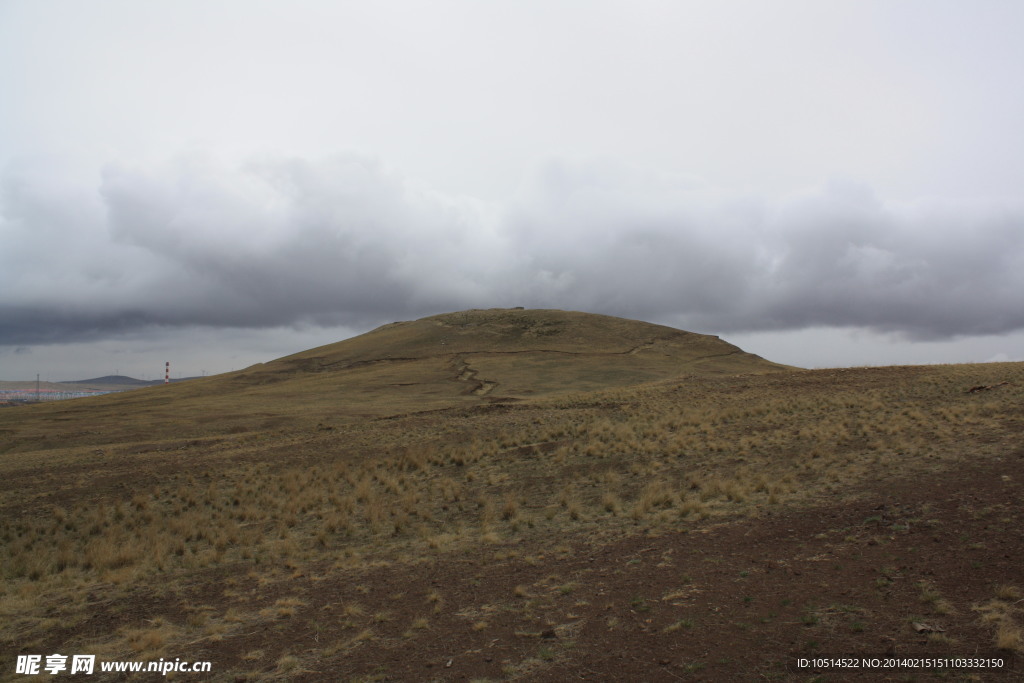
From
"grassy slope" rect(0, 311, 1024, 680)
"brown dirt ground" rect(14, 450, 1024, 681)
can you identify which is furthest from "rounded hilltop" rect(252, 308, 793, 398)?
"brown dirt ground" rect(14, 450, 1024, 681)

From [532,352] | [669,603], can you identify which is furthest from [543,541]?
[532,352]

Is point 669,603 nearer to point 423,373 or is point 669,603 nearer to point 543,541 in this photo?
point 543,541

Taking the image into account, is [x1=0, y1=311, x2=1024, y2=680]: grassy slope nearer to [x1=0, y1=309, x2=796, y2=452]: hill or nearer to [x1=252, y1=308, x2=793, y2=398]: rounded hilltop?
[x1=0, y1=309, x2=796, y2=452]: hill

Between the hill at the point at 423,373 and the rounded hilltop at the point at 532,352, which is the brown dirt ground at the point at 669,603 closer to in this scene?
the hill at the point at 423,373

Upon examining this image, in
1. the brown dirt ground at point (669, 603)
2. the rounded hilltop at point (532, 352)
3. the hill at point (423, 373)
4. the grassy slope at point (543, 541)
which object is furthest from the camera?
the rounded hilltop at point (532, 352)

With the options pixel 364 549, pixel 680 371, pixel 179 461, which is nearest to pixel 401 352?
pixel 680 371

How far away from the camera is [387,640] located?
30.2 feet

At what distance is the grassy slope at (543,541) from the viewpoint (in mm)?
8406

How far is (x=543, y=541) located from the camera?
1393cm

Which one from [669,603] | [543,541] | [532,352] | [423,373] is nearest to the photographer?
[669,603]

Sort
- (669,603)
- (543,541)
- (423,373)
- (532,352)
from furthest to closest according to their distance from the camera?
(532,352) → (423,373) → (543,541) → (669,603)

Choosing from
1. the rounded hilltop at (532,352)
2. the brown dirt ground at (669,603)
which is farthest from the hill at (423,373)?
the brown dirt ground at (669,603)

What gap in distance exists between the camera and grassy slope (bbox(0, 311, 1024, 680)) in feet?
27.6

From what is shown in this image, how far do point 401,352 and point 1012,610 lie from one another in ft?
252
